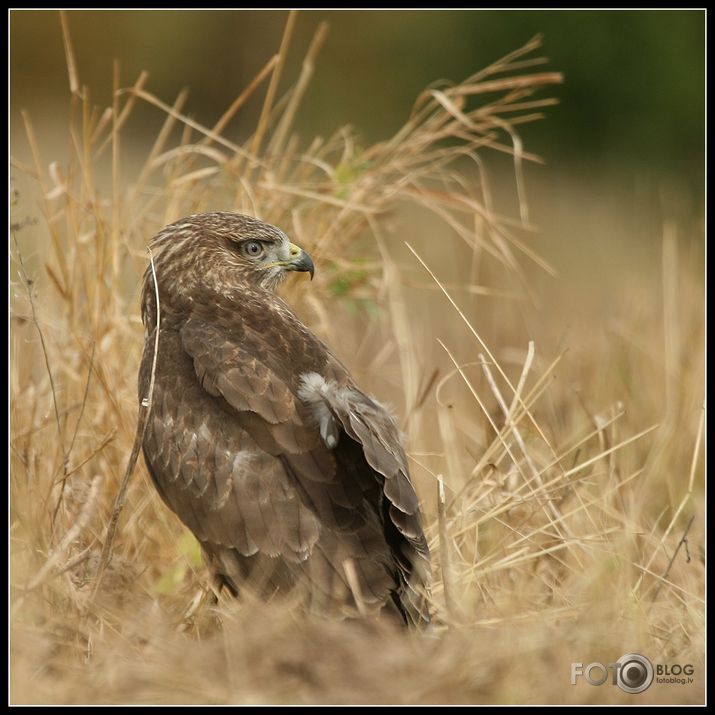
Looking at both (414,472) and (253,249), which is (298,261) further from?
(414,472)

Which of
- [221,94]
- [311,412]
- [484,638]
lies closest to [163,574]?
[311,412]

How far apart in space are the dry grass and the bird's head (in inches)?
19.1

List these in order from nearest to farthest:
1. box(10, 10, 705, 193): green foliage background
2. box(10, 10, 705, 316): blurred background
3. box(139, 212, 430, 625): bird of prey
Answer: box(139, 212, 430, 625): bird of prey → box(10, 10, 705, 316): blurred background → box(10, 10, 705, 193): green foliage background

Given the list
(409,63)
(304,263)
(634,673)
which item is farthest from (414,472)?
(409,63)

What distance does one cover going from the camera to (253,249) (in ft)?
14.6

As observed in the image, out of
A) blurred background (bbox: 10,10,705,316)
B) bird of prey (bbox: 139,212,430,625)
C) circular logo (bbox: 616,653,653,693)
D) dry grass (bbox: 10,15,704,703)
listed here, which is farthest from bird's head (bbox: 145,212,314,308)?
blurred background (bbox: 10,10,705,316)

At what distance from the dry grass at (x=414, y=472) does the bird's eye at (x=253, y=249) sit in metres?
0.62

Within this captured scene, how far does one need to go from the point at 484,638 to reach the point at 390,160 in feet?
9.08

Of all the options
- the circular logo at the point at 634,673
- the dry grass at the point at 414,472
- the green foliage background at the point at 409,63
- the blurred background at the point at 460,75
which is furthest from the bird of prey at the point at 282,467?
the green foliage background at the point at 409,63

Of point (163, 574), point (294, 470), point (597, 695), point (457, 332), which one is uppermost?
point (294, 470)

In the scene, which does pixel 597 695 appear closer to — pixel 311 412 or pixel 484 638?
pixel 484 638

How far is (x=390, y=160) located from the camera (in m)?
5.41

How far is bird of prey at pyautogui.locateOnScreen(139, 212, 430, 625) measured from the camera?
3568mm

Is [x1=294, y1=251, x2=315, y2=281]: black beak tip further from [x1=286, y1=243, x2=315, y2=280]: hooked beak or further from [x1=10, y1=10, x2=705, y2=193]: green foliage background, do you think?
[x1=10, y1=10, x2=705, y2=193]: green foliage background
